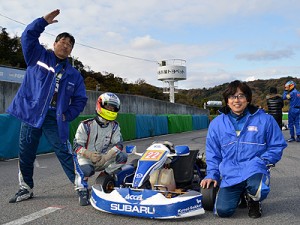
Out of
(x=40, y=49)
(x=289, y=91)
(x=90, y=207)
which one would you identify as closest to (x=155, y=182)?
(x=90, y=207)

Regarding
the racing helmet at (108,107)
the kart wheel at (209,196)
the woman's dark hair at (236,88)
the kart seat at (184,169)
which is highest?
the woman's dark hair at (236,88)

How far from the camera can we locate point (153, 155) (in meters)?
4.16

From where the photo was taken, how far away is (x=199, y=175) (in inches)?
192

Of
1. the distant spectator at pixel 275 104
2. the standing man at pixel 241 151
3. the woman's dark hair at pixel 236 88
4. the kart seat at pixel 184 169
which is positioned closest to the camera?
the standing man at pixel 241 151

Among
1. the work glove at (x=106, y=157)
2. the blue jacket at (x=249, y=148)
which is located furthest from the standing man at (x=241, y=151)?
the work glove at (x=106, y=157)

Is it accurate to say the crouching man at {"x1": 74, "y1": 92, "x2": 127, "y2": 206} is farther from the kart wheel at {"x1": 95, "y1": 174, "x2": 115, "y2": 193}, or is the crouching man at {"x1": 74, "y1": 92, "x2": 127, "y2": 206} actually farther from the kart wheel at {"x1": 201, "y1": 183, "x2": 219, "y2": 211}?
the kart wheel at {"x1": 201, "y1": 183, "x2": 219, "y2": 211}

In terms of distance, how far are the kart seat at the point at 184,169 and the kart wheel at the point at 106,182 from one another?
0.76 metres

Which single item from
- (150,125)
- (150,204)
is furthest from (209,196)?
(150,125)

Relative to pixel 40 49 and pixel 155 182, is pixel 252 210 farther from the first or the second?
pixel 40 49

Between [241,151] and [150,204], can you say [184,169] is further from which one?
[150,204]

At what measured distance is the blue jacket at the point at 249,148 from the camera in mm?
3607

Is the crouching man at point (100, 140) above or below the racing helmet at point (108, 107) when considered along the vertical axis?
below

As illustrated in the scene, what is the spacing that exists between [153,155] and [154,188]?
0.37 m

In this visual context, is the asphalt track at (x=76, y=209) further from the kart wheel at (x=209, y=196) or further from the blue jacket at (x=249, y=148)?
the blue jacket at (x=249, y=148)
